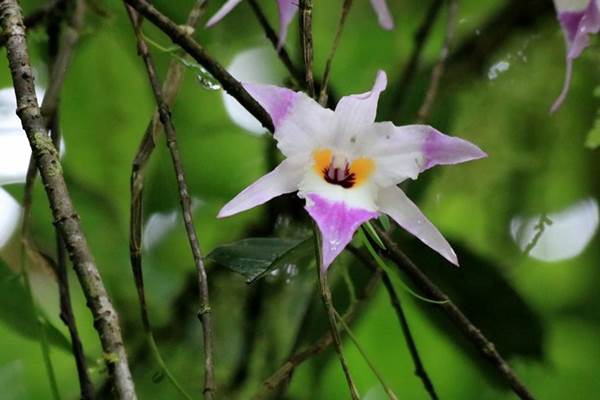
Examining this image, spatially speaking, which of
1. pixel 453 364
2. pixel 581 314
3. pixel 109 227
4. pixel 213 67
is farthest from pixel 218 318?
pixel 213 67

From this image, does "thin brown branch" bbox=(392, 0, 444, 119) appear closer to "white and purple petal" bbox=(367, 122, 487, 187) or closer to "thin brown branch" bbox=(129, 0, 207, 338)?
"thin brown branch" bbox=(129, 0, 207, 338)

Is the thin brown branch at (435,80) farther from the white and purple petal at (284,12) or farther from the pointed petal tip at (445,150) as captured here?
the pointed petal tip at (445,150)

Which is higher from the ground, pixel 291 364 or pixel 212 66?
pixel 212 66

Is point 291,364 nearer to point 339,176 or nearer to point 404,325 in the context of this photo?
point 404,325

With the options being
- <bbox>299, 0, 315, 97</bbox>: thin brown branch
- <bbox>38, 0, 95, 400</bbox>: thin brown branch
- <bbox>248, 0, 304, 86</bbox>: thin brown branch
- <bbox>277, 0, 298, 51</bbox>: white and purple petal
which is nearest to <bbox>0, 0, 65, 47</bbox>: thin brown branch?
<bbox>38, 0, 95, 400</bbox>: thin brown branch

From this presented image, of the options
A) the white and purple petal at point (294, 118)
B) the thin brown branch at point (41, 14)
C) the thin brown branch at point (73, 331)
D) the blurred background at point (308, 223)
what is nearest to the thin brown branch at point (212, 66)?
the white and purple petal at point (294, 118)

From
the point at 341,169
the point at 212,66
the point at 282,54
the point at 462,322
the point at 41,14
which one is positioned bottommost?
the point at 462,322

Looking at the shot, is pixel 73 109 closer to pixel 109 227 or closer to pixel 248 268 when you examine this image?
pixel 109 227

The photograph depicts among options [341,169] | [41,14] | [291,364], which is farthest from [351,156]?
[41,14]
